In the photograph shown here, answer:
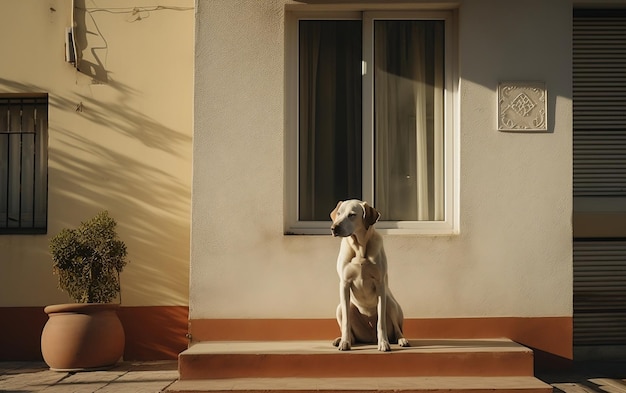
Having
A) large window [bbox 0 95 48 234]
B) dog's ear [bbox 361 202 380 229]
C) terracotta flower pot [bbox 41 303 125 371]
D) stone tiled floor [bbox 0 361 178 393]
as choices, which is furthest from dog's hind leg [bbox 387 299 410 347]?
large window [bbox 0 95 48 234]

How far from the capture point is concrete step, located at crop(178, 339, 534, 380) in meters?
7.59

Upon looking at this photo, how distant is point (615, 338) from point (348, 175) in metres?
3.43

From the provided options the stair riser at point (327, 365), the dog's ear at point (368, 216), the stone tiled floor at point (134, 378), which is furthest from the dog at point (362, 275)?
the stone tiled floor at point (134, 378)

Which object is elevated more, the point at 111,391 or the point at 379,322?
the point at 379,322

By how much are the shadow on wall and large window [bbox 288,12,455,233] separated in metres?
1.45

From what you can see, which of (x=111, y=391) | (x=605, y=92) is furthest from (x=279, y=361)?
(x=605, y=92)

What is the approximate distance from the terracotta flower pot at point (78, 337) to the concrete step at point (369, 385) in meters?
1.51

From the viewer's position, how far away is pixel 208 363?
25.3ft

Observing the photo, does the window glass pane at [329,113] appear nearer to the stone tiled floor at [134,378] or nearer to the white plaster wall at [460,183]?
the white plaster wall at [460,183]

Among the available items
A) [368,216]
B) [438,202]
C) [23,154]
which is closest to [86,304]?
[23,154]

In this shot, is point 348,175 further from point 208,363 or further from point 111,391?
point 111,391

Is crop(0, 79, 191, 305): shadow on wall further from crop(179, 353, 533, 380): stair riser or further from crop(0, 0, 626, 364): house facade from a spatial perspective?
crop(179, 353, 533, 380): stair riser

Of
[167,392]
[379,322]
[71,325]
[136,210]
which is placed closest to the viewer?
[167,392]

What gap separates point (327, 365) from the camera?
7625 millimetres
